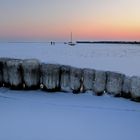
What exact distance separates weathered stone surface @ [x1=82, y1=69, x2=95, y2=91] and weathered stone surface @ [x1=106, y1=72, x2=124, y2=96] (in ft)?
1.02

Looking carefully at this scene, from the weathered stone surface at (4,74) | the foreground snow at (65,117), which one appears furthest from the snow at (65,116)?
the weathered stone surface at (4,74)

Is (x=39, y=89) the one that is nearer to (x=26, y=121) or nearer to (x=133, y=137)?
(x=26, y=121)

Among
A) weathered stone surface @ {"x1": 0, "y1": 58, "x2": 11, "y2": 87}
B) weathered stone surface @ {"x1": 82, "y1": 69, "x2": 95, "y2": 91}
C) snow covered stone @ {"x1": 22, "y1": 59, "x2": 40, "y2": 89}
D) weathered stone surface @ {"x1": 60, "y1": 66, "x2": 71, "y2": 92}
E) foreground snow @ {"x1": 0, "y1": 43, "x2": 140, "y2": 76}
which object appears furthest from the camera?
foreground snow @ {"x1": 0, "y1": 43, "x2": 140, "y2": 76}

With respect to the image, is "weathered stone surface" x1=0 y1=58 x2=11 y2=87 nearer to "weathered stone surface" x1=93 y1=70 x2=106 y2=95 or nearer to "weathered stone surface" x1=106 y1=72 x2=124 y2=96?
"weathered stone surface" x1=93 y1=70 x2=106 y2=95

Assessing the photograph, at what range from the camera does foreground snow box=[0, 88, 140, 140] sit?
3.66 m

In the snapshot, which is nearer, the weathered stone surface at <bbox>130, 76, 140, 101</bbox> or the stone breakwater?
the weathered stone surface at <bbox>130, 76, 140, 101</bbox>

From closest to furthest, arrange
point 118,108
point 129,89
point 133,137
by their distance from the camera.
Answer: point 133,137 → point 118,108 → point 129,89

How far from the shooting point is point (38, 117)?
169 inches

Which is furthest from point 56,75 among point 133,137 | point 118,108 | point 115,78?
point 133,137

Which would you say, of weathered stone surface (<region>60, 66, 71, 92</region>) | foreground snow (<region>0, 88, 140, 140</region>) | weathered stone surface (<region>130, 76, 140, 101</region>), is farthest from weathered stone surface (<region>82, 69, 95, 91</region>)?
weathered stone surface (<region>130, 76, 140, 101</region>)

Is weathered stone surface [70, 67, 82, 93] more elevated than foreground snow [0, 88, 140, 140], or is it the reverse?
weathered stone surface [70, 67, 82, 93]

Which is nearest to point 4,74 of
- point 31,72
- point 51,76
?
point 31,72

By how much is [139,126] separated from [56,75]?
7.30 feet

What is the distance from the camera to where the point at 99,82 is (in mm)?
5551
